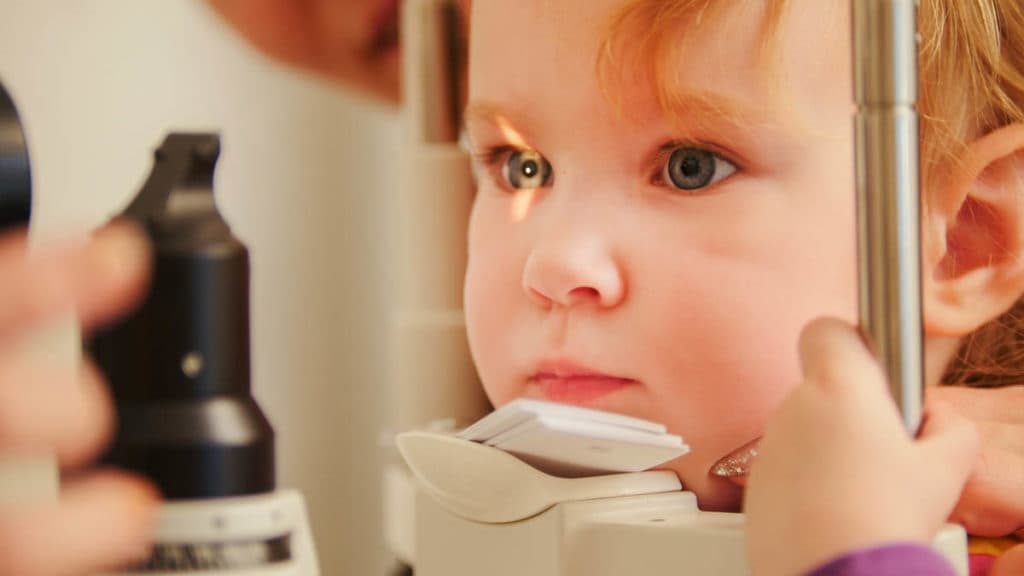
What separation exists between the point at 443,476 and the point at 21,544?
17 centimetres

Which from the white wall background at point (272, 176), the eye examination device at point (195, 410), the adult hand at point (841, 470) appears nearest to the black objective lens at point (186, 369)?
the eye examination device at point (195, 410)

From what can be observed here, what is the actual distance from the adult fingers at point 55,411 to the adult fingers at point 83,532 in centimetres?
1

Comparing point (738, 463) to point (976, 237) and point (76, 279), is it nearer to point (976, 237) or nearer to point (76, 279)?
point (976, 237)

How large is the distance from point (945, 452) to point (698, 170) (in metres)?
0.16

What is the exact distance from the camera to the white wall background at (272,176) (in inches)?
22.3

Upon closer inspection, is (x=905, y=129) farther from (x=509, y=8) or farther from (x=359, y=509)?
(x=359, y=509)

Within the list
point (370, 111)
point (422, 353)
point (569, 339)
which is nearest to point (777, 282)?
point (569, 339)

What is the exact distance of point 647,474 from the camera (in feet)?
1.42

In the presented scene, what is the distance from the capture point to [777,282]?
1.49 feet

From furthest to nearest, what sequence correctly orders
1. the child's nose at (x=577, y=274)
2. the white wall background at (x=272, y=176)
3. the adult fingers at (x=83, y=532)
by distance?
the white wall background at (x=272, y=176) < the child's nose at (x=577, y=274) < the adult fingers at (x=83, y=532)

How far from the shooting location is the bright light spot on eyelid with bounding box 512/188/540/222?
507mm

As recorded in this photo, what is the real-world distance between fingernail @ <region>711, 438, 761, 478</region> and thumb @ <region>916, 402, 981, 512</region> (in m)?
0.12

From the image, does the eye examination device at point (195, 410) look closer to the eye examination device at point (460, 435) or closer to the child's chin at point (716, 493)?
the eye examination device at point (460, 435)

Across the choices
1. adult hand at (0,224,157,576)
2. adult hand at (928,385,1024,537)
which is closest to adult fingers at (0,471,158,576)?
adult hand at (0,224,157,576)
